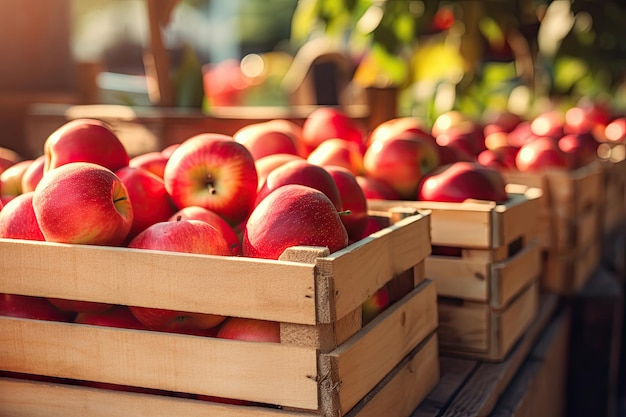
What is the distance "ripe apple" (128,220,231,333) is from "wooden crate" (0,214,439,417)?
0.11 feet

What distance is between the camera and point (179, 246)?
3.70ft

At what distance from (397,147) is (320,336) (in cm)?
86

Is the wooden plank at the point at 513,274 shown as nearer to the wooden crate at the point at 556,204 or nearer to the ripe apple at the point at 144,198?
the wooden crate at the point at 556,204

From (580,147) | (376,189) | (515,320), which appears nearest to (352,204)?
(376,189)

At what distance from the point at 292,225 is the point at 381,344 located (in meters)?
0.23

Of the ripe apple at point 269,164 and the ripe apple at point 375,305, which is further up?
the ripe apple at point 269,164

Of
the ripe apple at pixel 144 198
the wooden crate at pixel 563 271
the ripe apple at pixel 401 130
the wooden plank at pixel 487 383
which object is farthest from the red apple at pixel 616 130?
the ripe apple at pixel 144 198

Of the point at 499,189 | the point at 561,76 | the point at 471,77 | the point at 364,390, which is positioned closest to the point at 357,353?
the point at 364,390

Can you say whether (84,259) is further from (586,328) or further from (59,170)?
(586,328)

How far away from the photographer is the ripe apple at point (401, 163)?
179 centimetres

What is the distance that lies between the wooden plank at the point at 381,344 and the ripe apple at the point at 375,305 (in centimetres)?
1

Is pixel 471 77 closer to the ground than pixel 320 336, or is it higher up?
higher up

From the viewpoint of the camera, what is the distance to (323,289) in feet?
3.32

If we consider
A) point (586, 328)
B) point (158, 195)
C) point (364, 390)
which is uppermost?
point (158, 195)
